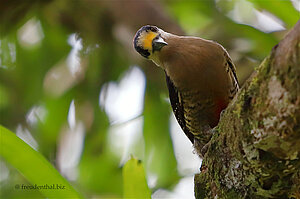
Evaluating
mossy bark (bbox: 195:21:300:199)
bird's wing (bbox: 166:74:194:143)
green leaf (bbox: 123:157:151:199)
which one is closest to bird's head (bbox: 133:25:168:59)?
bird's wing (bbox: 166:74:194:143)

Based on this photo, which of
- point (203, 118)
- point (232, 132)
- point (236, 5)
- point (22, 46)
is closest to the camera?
point (232, 132)

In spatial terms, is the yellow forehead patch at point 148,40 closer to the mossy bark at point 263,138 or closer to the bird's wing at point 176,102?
the bird's wing at point 176,102

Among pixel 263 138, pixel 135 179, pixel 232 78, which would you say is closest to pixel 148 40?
pixel 232 78

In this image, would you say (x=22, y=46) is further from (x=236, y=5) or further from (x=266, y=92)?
(x=266, y=92)

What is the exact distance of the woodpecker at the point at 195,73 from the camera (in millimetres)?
2189

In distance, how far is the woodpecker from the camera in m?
2.19

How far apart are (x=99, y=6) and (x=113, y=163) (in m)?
1.13

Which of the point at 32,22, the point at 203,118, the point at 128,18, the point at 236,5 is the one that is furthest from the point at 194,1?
the point at 203,118

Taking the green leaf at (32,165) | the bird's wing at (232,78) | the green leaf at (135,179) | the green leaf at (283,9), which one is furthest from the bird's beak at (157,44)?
the green leaf at (283,9)

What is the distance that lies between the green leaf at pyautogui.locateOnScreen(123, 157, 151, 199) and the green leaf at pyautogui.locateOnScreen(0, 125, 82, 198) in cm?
20

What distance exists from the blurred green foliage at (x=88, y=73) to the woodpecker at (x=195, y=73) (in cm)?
76

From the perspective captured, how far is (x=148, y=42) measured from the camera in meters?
2.21

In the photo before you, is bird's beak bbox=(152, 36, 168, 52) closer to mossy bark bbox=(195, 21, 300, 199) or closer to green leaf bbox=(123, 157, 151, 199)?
green leaf bbox=(123, 157, 151, 199)

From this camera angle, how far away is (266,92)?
1163mm
